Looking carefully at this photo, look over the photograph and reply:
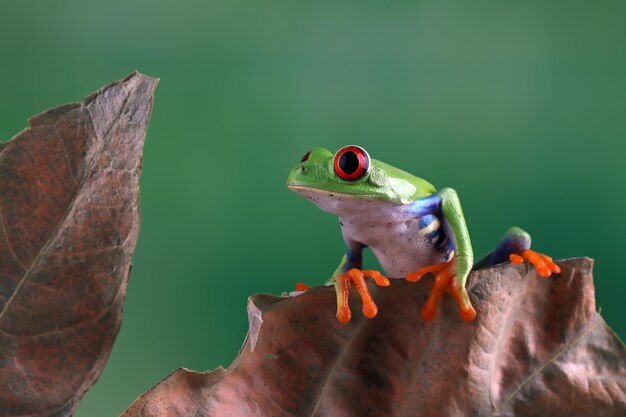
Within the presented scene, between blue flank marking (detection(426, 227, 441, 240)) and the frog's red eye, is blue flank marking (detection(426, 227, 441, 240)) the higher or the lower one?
the lower one

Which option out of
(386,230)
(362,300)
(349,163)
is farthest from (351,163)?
(362,300)

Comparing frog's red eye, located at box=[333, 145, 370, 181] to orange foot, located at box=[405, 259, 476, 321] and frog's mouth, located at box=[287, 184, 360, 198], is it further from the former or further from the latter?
orange foot, located at box=[405, 259, 476, 321]

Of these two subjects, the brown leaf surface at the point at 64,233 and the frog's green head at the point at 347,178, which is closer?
the brown leaf surface at the point at 64,233

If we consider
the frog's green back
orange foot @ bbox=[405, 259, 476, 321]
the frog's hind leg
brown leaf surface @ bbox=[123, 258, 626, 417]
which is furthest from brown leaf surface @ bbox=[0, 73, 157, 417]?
the frog's hind leg

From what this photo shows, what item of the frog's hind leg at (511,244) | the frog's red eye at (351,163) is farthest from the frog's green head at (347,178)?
the frog's hind leg at (511,244)

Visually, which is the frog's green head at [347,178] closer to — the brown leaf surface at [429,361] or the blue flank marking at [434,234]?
the blue flank marking at [434,234]

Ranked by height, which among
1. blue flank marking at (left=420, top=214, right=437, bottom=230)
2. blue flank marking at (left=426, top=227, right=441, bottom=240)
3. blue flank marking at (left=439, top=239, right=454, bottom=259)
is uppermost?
blue flank marking at (left=420, top=214, right=437, bottom=230)

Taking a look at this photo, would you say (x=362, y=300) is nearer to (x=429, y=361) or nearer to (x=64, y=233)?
(x=429, y=361)
